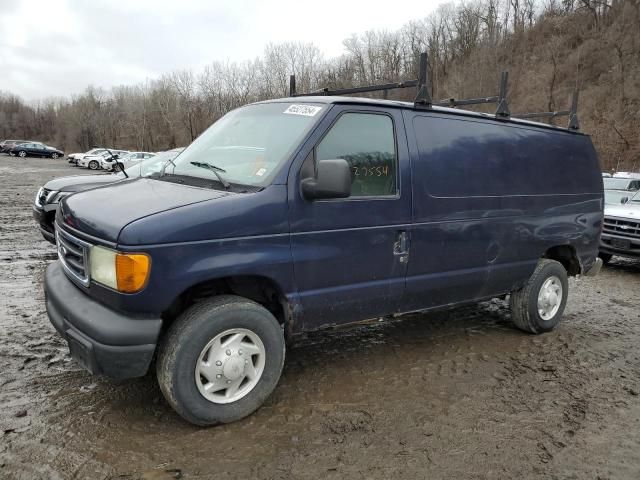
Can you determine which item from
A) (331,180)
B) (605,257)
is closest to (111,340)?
(331,180)

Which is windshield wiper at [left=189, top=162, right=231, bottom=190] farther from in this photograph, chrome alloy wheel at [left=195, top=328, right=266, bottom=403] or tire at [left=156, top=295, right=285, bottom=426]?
chrome alloy wheel at [left=195, top=328, right=266, bottom=403]

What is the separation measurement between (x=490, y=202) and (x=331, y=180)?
1929 mm

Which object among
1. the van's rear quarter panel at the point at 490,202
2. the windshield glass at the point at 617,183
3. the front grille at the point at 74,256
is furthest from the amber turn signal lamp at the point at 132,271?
the windshield glass at the point at 617,183

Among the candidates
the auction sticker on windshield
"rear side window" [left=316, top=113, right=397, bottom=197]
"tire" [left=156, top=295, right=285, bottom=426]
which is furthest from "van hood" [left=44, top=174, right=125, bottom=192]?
"tire" [left=156, top=295, right=285, bottom=426]

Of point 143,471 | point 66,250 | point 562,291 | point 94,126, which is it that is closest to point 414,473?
point 143,471

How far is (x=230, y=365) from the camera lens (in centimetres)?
317

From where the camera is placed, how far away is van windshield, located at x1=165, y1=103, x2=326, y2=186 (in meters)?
3.40

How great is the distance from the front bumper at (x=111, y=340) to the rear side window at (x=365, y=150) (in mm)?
1592

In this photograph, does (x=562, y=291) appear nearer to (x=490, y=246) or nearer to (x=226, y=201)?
(x=490, y=246)

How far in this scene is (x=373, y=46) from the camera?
61250mm

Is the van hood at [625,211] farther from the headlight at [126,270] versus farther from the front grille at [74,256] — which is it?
the front grille at [74,256]

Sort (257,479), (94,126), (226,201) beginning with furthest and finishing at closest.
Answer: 1. (94,126)
2. (226,201)
3. (257,479)

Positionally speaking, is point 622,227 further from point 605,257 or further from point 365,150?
point 365,150

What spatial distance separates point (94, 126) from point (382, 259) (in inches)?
3146
